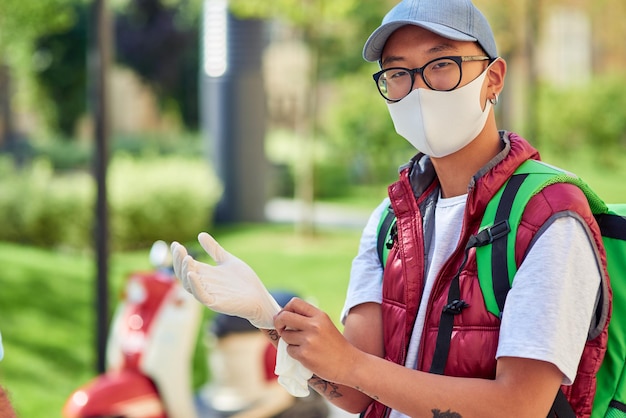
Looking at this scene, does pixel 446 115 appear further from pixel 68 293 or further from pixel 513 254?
pixel 68 293

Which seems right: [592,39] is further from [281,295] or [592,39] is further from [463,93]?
[463,93]

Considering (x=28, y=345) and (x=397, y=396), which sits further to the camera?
(x=28, y=345)

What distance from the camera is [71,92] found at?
25.3m

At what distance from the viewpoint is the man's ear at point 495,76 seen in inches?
65.4

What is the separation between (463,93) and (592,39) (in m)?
24.9

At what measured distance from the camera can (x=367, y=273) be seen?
1.75 m

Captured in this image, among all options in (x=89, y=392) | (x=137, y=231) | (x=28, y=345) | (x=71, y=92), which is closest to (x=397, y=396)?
(x=89, y=392)

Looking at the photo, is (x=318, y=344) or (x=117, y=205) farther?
(x=117, y=205)

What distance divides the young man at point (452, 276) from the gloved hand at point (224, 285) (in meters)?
0.03

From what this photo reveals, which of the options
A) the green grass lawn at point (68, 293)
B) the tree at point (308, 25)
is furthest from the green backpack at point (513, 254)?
the tree at point (308, 25)

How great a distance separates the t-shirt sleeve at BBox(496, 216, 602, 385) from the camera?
4.61 feet

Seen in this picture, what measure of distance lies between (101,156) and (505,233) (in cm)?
373

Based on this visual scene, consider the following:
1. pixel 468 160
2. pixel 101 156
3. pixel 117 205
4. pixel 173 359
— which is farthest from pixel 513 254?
pixel 117 205

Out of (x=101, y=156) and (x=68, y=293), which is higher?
(x=101, y=156)
